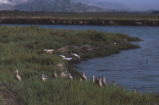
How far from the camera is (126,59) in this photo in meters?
34.4

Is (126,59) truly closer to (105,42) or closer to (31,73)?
(105,42)

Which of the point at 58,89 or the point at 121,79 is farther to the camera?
the point at 121,79

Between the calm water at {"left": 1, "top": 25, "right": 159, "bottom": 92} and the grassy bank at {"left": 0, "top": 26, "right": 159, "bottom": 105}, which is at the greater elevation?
the grassy bank at {"left": 0, "top": 26, "right": 159, "bottom": 105}

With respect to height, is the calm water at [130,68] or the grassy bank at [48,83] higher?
Answer: the grassy bank at [48,83]

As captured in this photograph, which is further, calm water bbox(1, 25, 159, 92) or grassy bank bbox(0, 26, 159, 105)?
calm water bbox(1, 25, 159, 92)

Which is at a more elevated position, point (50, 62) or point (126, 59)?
point (50, 62)

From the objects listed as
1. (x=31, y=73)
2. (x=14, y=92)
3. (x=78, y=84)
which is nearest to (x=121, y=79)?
(x=31, y=73)

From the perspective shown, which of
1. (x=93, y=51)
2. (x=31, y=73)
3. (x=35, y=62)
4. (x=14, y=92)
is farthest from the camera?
(x=93, y=51)

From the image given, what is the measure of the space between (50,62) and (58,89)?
894 cm

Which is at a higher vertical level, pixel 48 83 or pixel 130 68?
pixel 48 83

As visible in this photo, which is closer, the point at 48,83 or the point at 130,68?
the point at 48,83

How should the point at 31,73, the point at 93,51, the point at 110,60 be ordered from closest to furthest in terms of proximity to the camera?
the point at 31,73 < the point at 110,60 < the point at 93,51

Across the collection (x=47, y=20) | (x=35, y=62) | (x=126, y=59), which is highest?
(x=35, y=62)

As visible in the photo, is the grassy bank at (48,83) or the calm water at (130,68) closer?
the grassy bank at (48,83)
